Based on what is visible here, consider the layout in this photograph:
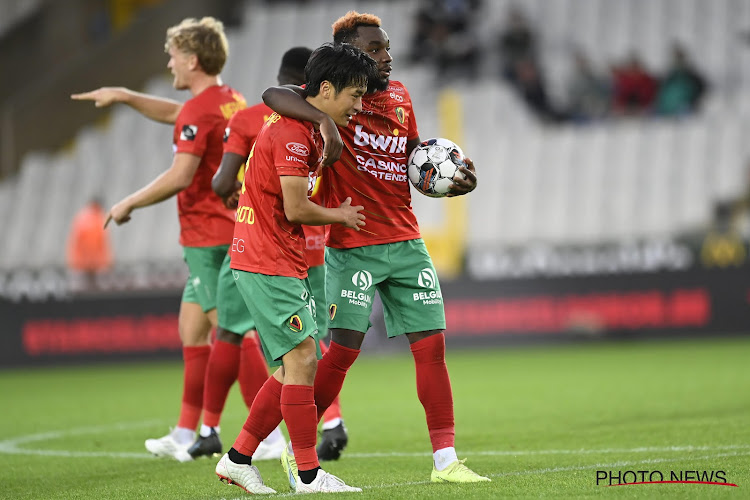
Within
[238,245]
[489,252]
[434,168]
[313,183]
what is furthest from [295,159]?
[489,252]

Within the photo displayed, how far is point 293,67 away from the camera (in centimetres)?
616

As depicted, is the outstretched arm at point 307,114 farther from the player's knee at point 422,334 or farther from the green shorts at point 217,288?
the green shorts at point 217,288

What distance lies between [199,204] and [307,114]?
1.80 m

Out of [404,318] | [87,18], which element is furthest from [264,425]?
[87,18]

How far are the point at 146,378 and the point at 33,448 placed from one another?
5.25 m

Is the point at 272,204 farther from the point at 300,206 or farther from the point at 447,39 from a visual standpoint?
the point at 447,39

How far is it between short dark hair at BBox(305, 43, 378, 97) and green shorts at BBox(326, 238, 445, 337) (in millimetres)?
848

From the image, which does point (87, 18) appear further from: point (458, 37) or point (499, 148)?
point (499, 148)

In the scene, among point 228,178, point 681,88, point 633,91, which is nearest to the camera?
point 228,178

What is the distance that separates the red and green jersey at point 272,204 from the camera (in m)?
4.77

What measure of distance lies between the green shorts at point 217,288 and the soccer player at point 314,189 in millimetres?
396

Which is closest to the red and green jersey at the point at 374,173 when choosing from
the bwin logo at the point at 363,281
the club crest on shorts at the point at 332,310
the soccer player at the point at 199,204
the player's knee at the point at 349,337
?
the bwin logo at the point at 363,281

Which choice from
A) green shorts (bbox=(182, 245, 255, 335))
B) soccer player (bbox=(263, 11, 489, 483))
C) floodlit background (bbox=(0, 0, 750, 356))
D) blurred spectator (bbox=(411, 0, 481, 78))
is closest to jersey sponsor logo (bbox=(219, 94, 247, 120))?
green shorts (bbox=(182, 245, 255, 335))

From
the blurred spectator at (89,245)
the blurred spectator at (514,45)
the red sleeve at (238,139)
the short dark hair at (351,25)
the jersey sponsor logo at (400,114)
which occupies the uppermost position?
the blurred spectator at (514,45)
